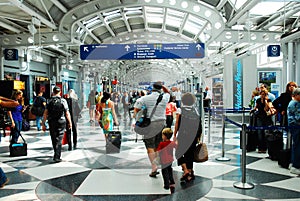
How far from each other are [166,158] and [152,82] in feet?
8.86

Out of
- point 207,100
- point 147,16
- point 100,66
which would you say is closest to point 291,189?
point 207,100

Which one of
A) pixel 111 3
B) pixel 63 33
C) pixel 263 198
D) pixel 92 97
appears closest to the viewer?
pixel 263 198

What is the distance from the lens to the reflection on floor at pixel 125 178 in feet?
12.6

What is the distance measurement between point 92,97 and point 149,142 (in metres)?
8.82

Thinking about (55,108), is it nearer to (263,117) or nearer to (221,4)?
(263,117)

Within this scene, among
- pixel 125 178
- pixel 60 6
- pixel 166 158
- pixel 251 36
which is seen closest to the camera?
pixel 166 158

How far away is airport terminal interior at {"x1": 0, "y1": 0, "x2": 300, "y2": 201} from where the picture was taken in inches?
164

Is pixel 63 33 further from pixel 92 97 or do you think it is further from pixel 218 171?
pixel 218 171

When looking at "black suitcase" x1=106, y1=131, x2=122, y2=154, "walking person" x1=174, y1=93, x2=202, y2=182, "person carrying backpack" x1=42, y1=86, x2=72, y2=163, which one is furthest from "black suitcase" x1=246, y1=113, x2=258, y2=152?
"person carrying backpack" x1=42, y1=86, x2=72, y2=163

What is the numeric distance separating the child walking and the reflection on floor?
126 mm

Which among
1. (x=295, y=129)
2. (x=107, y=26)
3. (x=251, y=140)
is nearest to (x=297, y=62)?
(x=251, y=140)

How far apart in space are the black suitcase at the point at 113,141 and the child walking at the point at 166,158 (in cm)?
243

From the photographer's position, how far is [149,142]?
4.39m

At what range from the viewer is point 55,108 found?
566 cm
